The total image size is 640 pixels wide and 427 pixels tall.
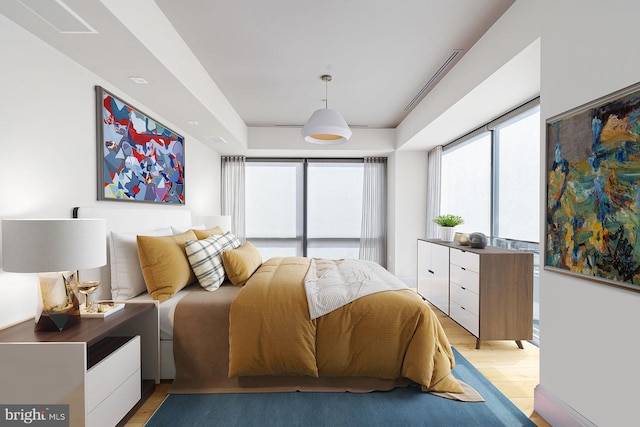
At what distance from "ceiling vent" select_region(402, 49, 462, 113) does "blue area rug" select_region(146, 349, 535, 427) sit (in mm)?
2728

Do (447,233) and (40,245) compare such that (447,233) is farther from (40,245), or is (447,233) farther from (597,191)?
(40,245)

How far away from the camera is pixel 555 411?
1.87 meters

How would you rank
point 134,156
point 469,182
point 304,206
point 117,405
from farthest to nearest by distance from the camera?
point 304,206
point 469,182
point 134,156
point 117,405

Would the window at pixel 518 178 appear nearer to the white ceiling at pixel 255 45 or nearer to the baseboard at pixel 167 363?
the white ceiling at pixel 255 45

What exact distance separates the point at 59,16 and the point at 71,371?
1.77 metres

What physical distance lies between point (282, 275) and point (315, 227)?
3.50m

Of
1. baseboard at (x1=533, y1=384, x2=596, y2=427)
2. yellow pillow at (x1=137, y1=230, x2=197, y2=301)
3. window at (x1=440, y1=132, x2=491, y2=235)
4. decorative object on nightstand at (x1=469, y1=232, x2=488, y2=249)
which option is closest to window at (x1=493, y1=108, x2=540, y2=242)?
window at (x1=440, y1=132, x2=491, y2=235)

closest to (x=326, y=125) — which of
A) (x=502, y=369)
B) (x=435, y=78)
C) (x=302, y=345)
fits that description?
(x=435, y=78)

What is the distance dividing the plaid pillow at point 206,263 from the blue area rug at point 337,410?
78 cm

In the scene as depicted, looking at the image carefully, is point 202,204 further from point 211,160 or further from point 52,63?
point 52,63

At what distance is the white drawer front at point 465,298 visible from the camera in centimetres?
301

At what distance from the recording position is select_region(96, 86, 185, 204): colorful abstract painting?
255 centimetres

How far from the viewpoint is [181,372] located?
2.27 metres

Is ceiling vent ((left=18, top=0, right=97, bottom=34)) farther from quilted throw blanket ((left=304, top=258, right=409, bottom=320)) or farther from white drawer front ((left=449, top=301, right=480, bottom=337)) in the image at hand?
white drawer front ((left=449, top=301, right=480, bottom=337))
